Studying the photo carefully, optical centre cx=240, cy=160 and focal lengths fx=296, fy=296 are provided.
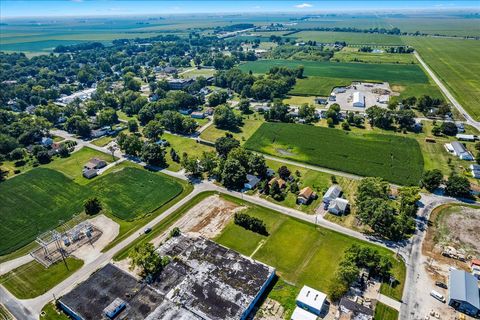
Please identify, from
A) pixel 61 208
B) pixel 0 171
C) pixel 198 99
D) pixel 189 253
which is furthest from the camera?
pixel 198 99

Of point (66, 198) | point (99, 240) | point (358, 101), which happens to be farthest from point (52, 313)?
point (358, 101)

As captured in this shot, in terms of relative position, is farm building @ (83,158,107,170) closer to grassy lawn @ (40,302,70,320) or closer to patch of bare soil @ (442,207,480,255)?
grassy lawn @ (40,302,70,320)

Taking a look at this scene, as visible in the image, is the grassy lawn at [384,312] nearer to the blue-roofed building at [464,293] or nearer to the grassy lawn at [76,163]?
the blue-roofed building at [464,293]

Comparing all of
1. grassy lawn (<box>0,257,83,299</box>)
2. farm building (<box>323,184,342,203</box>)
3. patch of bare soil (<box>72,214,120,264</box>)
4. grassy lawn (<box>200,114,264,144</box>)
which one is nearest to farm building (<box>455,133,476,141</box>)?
farm building (<box>323,184,342,203</box>)

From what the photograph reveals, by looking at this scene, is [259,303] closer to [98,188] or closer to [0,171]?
[98,188]

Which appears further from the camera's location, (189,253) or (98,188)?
(98,188)

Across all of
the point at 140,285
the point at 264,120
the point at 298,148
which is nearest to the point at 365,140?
→ the point at 298,148
